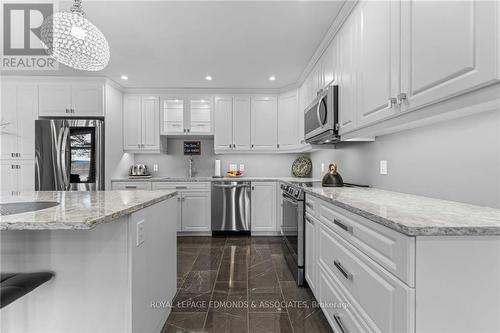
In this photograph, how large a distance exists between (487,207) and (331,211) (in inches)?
29.4

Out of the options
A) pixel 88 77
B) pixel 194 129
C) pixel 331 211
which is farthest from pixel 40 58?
pixel 331 211

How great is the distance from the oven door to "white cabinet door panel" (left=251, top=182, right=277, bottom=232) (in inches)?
44.9

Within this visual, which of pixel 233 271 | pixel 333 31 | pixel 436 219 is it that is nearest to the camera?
pixel 436 219

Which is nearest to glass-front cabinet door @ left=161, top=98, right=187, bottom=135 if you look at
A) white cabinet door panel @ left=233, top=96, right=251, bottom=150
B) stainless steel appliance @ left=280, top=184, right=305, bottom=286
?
white cabinet door panel @ left=233, top=96, right=251, bottom=150

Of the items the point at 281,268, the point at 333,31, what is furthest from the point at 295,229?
the point at 333,31

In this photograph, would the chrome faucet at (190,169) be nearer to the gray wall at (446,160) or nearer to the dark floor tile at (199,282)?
the dark floor tile at (199,282)

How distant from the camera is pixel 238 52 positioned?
280cm

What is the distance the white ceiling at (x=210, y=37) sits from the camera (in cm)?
203

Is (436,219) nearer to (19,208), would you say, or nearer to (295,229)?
(295,229)

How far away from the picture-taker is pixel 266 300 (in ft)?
6.75

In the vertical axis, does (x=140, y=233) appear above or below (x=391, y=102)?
below

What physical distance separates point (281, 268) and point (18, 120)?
13.9 ft

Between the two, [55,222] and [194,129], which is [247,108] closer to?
[194,129]

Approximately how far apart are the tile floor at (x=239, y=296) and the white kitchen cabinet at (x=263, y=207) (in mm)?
700
